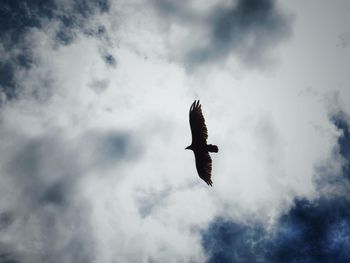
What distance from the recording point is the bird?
1828 cm

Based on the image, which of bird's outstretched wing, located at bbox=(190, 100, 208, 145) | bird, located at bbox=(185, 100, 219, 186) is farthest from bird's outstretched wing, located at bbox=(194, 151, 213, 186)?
bird's outstretched wing, located at bbox=(190, 100, 208, 145)

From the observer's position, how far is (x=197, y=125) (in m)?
18.5

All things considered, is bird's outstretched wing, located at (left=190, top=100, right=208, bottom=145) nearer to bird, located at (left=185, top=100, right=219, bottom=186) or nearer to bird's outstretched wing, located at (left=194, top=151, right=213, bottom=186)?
bird, located at (left=185, top=100, right=219, bottom=186)

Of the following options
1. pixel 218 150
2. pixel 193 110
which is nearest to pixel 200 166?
pixel 218 150

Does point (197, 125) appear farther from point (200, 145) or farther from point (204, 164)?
point (204, 164)

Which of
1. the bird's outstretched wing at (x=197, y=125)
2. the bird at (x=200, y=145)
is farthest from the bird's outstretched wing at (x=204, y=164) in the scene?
the bird's outstretched wing at (x=197, y=125)

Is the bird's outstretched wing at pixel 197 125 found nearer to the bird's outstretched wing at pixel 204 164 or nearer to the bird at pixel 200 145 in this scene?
the bird at pixel 200 145

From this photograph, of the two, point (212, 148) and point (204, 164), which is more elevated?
point (212, 148)

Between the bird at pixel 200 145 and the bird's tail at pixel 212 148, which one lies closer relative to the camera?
the bird at pixel 200 145

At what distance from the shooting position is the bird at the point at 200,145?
60.0 feet

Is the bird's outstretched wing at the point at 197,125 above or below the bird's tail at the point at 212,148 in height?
above

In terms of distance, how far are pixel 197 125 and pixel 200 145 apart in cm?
143

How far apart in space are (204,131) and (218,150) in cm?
152

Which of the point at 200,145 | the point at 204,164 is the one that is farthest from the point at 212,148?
the point at 204,164
